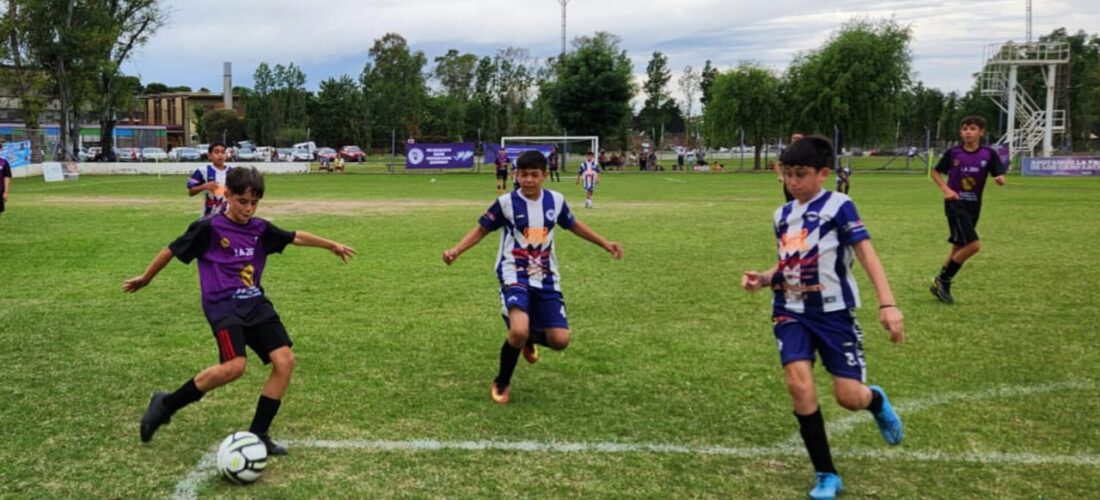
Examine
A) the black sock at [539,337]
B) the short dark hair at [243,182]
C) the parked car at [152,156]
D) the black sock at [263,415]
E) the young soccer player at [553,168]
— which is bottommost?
the black sock at [263,415]

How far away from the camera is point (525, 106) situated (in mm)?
88000

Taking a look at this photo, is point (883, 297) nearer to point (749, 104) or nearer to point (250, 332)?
point (250, 332)

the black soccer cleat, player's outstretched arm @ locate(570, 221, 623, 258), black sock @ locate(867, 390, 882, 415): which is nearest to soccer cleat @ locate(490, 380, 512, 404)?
player's outstretched arm @ locate(570, 221, 623, 258)

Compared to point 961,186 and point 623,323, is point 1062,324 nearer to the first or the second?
point 961,186

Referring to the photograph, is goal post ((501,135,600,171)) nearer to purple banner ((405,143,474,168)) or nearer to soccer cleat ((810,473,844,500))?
purple banner ((405,143,474,168))

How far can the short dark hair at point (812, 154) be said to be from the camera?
401cm

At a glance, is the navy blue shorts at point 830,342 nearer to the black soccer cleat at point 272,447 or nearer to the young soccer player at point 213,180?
the black soccer cleat at point 272,447

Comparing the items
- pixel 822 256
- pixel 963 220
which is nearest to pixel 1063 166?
pixel 963 220

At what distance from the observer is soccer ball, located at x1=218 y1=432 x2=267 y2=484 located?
405 cm

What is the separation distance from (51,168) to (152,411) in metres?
39.8

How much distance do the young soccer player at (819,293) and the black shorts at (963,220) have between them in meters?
5.74

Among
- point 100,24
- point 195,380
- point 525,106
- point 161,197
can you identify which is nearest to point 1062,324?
point 195,380

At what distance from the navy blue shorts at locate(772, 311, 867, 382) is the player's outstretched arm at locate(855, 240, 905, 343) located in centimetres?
19

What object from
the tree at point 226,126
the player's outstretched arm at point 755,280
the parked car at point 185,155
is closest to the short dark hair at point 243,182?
the player's outstretched arm at point 755,280
